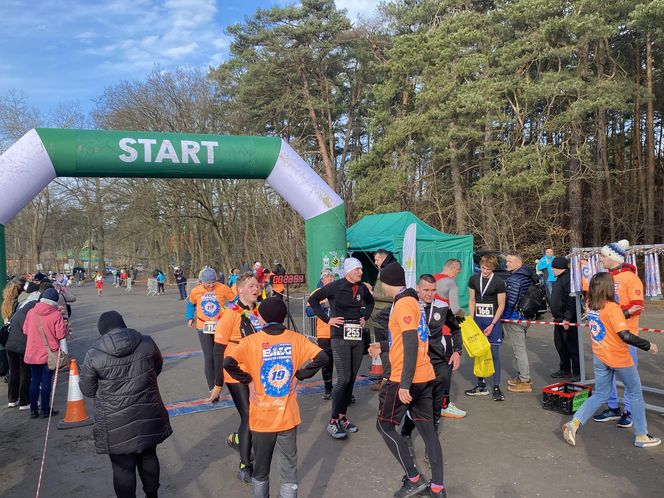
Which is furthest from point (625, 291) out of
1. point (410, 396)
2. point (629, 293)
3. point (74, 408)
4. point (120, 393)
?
point (74, 408)

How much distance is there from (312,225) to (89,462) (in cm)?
712

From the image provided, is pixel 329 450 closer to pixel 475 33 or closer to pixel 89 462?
pixel 89 462

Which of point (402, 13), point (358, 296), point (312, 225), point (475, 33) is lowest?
point (358, 296)

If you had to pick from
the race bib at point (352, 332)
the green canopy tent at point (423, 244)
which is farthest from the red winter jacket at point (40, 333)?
the green canopy tent at point (423, 244)

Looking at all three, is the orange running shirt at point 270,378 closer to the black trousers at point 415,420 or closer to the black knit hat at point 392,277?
the black trousers at point 415,420

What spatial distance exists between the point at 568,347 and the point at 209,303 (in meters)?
5.02

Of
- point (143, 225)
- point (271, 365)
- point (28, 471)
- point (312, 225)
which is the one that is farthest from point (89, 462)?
point (143, 225)

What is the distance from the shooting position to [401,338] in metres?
3.74

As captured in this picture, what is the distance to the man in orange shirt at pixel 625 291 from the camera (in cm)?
487

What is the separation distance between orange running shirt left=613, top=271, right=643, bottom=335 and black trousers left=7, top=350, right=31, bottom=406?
6.75m

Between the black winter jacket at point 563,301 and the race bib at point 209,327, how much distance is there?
15.6ft

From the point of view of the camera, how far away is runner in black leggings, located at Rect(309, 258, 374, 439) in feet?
17.2

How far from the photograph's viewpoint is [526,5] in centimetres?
1872

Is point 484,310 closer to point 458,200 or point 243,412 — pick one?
point 243,412
